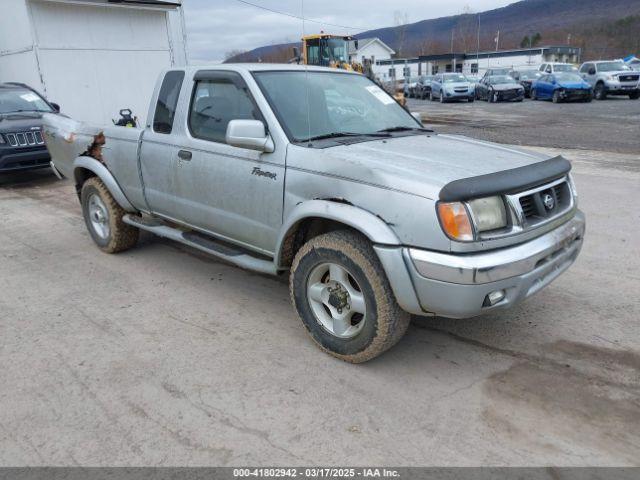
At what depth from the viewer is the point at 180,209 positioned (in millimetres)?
4590

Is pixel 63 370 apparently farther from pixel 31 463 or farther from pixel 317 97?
pixel 317 97

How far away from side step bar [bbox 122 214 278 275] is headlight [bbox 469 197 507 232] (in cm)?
152

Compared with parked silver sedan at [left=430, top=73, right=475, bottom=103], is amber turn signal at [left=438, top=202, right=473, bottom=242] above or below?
above

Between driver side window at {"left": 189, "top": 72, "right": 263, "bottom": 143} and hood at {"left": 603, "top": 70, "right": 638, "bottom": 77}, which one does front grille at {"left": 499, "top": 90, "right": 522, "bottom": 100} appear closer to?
hood at {"left": 603, "top": 70, "right": 638, "bottom": 77}

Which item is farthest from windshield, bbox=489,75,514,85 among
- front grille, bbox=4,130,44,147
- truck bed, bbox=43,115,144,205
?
truck bed, bbox=43,115,144,205

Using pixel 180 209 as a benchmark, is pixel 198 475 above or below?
below

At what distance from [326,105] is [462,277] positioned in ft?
6.36

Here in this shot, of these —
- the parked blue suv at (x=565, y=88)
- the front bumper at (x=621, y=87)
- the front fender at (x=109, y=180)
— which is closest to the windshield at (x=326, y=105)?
the front fender at (x=109, y=180)

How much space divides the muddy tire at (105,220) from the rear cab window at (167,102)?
1149mm

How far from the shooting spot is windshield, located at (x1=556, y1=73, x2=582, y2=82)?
25.1 meters

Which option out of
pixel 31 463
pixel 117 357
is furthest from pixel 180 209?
pixel 31 463

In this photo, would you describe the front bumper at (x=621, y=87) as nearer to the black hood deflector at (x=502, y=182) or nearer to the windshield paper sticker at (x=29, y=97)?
the windshield paper sticker at (x=29, y=97)

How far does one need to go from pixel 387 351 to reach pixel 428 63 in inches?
2602

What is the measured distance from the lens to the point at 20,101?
1047 centimetres
